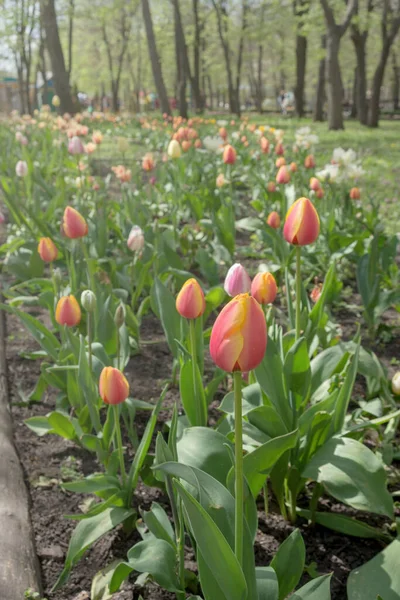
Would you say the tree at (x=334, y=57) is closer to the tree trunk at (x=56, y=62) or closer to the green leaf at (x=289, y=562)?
the tree trunk at (x=56, y=62)

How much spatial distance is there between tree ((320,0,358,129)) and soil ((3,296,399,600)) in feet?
38.4

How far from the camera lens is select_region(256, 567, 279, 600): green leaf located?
1.13m

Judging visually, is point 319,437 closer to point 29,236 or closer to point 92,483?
point 92,483

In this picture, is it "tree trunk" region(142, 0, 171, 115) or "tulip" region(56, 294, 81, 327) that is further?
"tree trunk" region(142, 0, 171, 115)

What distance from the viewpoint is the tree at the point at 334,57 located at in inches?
483

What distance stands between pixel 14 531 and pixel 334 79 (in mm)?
12725

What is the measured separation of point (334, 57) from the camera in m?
12.7

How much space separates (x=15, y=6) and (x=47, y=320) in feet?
66.5

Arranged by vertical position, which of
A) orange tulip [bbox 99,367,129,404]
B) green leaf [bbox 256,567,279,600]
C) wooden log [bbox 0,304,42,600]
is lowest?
wooden log [bbox 0,304,42,600]

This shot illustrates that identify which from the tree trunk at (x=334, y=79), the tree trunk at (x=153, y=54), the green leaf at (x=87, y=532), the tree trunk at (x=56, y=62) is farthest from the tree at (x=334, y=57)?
the green leaf at (x=87, y=532)

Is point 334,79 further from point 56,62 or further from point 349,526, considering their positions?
point 349,526

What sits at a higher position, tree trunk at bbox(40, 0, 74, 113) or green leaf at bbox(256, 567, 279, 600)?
tree trunk at bbox(40, 0, 74, 113)

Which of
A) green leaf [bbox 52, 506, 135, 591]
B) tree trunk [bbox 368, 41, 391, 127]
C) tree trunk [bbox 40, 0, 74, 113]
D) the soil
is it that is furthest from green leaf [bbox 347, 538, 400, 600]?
tree trunk [bbox 368, 41, 391, 127]

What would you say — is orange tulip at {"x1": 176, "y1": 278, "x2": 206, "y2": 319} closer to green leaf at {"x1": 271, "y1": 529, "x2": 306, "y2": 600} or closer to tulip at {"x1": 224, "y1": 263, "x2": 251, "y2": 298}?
tulip at {"x1": 224, "y1": 263, "x2": 251, "y2": 298}
